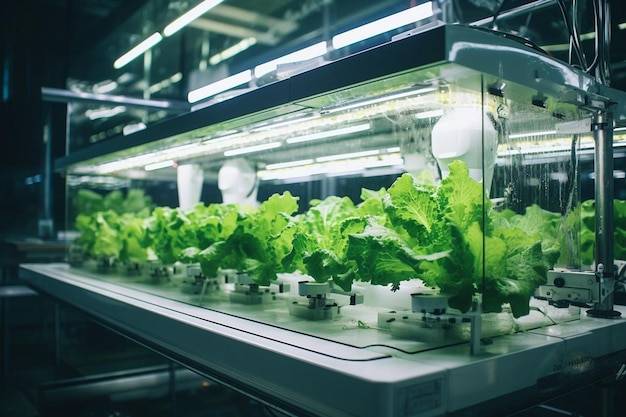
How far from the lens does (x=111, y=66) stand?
4840 mm

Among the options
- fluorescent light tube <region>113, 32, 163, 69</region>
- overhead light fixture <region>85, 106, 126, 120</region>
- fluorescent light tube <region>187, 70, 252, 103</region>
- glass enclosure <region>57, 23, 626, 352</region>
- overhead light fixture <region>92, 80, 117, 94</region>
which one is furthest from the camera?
overhead light fixture <region>92, 80, 117, 94</region>

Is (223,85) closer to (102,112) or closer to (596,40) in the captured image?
(596,40)

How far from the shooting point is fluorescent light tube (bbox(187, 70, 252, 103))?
6.36 feet

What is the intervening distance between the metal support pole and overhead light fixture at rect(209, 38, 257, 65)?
439 cm

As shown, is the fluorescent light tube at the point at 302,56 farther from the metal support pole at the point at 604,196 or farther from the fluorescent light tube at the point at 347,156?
the metal support pole at the point at 604,196

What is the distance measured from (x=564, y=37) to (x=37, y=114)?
3.99 metres

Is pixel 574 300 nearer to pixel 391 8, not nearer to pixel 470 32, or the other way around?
pixel 470 32

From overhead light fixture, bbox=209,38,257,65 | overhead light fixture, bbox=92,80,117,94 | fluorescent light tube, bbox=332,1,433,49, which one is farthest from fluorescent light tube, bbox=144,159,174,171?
overhead light fixture, bbox=209,38,257,65

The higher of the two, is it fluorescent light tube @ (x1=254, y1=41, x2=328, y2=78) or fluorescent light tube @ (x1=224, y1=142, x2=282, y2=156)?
fluorescent light tube @ (x1=254, y1=41, x2=328, y2=78)

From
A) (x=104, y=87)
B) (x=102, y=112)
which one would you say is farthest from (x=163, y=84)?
(x=102, y=112)

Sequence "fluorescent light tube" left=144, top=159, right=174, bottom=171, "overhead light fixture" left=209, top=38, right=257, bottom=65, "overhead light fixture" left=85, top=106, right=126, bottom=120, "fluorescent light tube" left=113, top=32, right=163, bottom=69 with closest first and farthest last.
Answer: "fluorescent light tube" left=144, top=159, right=174, bottom=171
"fluorescent light tube" left=113, top=32, right=163, bottom=69
"overhead light fixture" left=85, top=106, right=126, bottom=120
"overhead light fixture" left=209, top=38, right=257, bottom=65

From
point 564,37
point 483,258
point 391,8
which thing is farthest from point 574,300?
point 391,8

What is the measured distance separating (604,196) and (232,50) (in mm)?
4730

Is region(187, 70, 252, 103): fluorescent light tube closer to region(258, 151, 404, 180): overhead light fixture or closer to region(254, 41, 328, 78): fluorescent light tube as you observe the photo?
region(254, 41, 328, 78): fluorescent light tube
